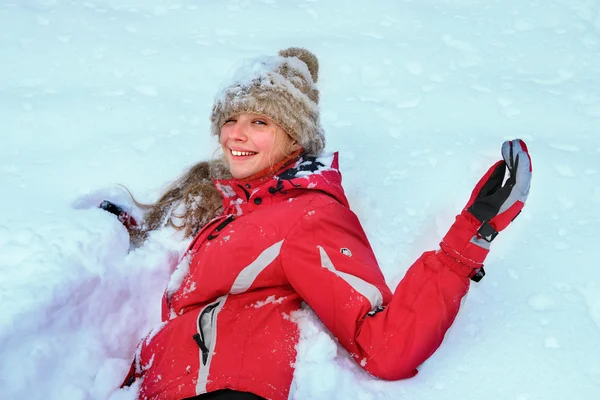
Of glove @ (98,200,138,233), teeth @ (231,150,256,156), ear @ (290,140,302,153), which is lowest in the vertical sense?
glove @ (98,200,138,233)

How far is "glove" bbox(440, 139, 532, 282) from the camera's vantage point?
60.8 inches

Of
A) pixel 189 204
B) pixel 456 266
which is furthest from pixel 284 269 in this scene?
pixel 189 204

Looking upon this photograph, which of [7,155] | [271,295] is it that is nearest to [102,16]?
[7,155]

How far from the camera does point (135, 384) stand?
6.00 feet

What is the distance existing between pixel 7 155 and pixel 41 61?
126 cm

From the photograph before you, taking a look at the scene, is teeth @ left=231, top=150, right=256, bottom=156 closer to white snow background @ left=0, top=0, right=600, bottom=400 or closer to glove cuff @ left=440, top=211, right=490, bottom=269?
white snow background @ left=0, top=0, right=600, bottom=400

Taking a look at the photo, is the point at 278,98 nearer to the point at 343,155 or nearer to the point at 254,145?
the point at 254,145

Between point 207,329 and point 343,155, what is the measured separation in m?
1.52

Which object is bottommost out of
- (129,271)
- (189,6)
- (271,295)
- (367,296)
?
(129,271)

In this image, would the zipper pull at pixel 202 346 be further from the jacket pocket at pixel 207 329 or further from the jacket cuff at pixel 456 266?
the jacket cuff at pixel 456 266

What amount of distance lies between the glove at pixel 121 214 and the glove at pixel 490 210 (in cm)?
179

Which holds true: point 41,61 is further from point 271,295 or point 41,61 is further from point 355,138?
point 271,295

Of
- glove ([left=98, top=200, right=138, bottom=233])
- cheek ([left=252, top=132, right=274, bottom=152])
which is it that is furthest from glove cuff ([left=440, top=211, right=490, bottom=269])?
glove ([left=98, top=200, right=138, bottom=233])

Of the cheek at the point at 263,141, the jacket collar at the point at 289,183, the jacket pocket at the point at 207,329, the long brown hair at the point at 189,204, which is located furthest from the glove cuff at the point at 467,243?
the long brown hair at the point at 189,204
